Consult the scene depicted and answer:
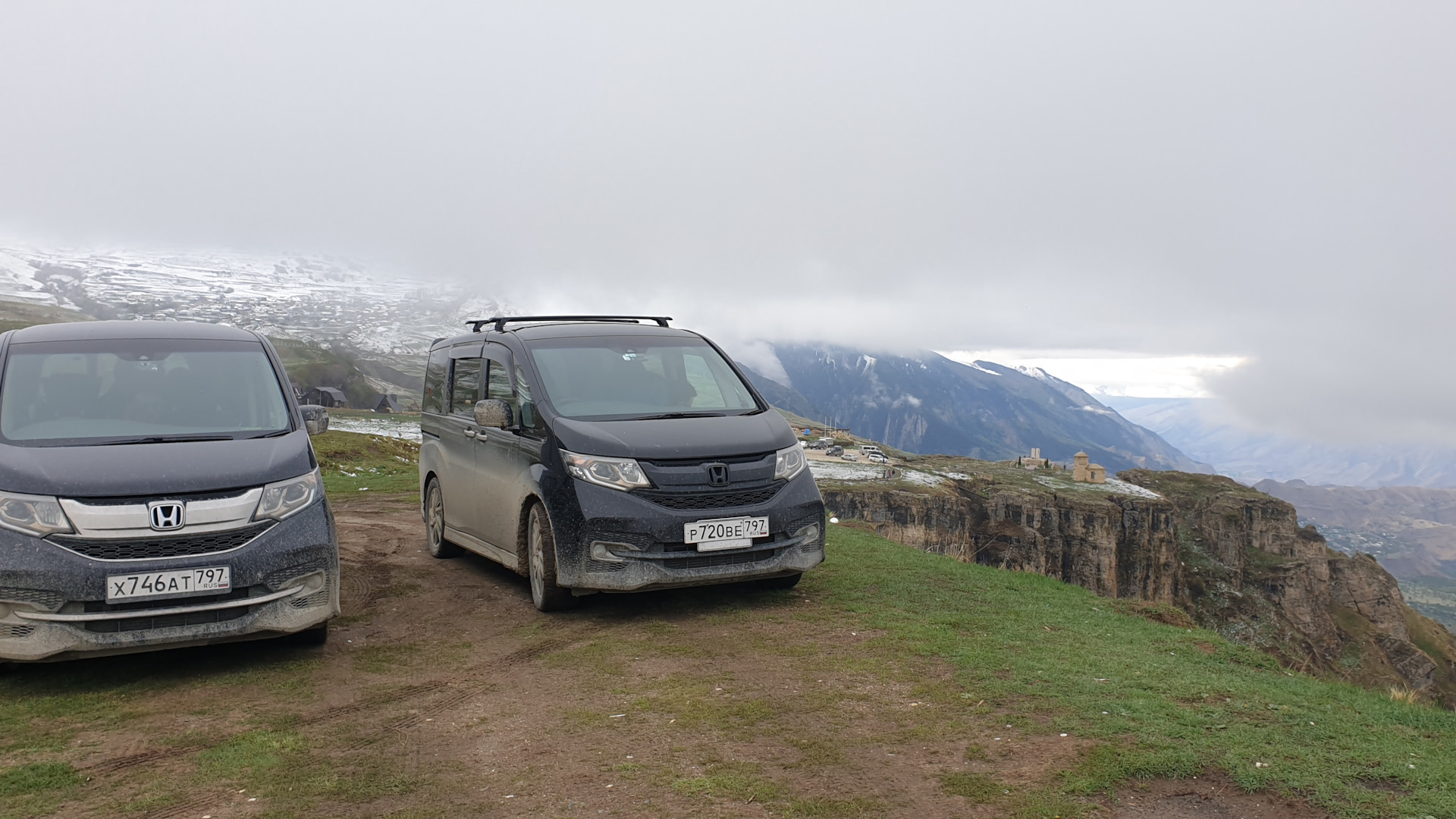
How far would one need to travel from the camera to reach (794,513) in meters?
8.96

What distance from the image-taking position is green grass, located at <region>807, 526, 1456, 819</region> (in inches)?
190

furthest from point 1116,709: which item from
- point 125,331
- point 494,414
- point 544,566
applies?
point 125,331

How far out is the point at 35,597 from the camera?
6.57m

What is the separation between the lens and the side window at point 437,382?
11703 millimetres

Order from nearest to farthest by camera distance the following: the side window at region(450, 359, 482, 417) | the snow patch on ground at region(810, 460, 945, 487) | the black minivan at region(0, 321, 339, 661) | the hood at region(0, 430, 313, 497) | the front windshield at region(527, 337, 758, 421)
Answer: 1. the black minivan at region(0, 321, 339, 661)
2. the hood at region(0, 430, 313, 497)
3. the front windshield at region(527, 337, 758, 421)
4. the side window at region(450, 359, 482, 417)
5. the snow patch on ground at region(810, 460, 945, 487)

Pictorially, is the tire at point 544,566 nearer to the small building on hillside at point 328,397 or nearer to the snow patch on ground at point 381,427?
the snow patch on ground at point 381,427

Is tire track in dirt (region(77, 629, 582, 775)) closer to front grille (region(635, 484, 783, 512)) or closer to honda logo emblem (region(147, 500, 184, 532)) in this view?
front grille (region(635, 484, 783, 512))

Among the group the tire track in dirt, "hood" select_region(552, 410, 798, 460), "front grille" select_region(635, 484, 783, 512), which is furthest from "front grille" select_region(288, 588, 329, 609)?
"front grille" select_region(635, 484, 783, 512)

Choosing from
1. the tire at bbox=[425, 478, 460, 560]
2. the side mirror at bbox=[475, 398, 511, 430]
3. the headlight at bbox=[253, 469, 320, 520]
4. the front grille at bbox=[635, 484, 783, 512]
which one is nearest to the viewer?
the headlight at bbox=[253, 469, 320, 520]

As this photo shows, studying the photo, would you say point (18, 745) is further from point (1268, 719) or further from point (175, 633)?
point (1268, 719)

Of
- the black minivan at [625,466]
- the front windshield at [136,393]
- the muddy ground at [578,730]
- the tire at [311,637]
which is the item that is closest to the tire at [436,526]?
the black minivan at [625,466]

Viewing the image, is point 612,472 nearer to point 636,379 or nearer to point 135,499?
point 636,379

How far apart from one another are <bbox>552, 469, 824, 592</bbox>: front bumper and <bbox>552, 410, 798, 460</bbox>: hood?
37cm

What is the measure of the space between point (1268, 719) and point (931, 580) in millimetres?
5137
